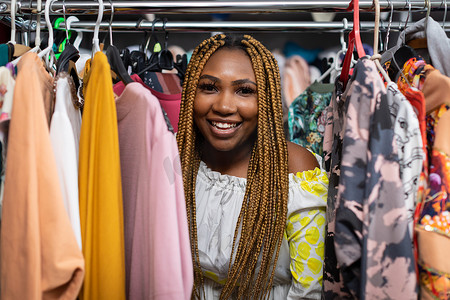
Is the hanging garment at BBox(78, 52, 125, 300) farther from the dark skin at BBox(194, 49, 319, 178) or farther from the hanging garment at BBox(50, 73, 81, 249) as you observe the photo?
the dark skin at BBox(194, 49, 319, 178)

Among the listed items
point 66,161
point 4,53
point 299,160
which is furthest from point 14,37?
point 299,160

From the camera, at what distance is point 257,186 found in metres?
1.10

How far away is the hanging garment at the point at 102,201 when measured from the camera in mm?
741

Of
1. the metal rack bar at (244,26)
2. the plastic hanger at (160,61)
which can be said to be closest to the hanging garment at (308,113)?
the metal rack bar at (244,26)

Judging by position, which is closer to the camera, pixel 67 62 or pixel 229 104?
pixel 67 62

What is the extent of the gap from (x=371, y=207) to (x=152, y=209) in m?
0.41

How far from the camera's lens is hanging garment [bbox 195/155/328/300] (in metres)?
1.04

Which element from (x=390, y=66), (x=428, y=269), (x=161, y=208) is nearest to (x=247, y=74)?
(x=390, y=66)

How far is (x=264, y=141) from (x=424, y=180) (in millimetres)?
454

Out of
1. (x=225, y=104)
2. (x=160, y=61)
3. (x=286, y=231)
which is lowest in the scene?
(x=286, y=231)

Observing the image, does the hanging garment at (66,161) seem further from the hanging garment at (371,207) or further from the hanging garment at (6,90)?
the hanging garment at (371,207)

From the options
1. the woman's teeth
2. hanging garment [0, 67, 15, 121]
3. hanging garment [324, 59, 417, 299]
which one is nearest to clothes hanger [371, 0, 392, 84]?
hanging garment [324, 59, 417, 299]

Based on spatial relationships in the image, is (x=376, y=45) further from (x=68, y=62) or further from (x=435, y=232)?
(x=68, y=62)

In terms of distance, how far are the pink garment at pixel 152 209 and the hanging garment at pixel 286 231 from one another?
0.32m
